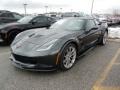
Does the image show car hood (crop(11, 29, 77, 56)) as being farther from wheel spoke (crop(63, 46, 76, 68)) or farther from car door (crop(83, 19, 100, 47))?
car door (crop(83, 19, 100, 47))

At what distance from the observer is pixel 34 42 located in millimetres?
4070

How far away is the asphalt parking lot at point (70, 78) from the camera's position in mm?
3348

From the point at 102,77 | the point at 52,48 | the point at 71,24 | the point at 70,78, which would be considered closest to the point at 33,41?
the point at 52,48

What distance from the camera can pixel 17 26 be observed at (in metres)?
7.48

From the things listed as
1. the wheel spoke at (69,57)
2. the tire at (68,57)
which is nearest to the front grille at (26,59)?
the tire at (68,57)

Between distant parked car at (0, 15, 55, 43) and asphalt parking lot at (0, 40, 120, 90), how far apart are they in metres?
2.38

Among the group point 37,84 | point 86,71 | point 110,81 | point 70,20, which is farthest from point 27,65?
point 70,20

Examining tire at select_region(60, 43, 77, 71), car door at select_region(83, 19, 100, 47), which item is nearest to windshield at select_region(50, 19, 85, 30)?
car door at select_region(83, 19, 100, 47)

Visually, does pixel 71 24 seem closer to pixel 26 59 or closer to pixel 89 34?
pixel 89 34

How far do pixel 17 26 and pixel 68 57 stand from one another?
405 centimetres

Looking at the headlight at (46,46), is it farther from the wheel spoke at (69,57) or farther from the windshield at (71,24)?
the windshield at (71,24)

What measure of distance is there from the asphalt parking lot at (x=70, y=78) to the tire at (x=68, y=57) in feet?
0.43

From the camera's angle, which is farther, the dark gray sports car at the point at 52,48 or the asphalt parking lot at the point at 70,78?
the dark gray sports car at the point at 52,48

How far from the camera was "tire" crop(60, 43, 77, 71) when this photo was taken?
157 inches
